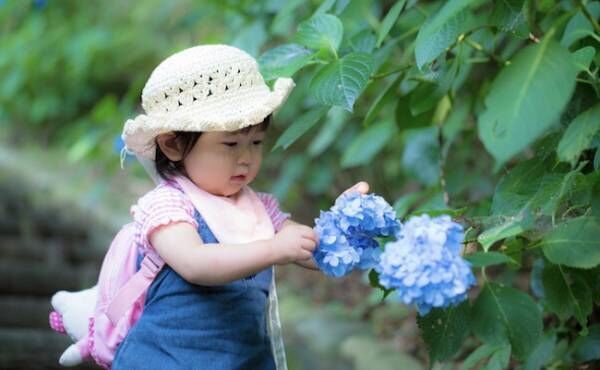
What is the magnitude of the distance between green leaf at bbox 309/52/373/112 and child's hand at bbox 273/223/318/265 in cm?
25

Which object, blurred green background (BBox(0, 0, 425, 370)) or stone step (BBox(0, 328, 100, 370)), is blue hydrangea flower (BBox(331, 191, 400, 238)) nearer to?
blurred green background (BBox(0, 0, 425, 370))

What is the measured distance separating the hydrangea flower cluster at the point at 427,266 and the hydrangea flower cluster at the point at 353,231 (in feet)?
0.74

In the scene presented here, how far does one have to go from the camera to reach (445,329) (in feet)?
5.96

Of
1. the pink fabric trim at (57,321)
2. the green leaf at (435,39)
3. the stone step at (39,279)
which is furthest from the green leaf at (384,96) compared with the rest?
the stone step at (39,279)

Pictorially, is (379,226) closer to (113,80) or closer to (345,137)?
(345,137)

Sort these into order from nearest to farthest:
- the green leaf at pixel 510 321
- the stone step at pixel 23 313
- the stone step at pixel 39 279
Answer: the green leaf at pixel 510 321 < the stone step at pixel 23 313 < the stone step at pixel 39 279

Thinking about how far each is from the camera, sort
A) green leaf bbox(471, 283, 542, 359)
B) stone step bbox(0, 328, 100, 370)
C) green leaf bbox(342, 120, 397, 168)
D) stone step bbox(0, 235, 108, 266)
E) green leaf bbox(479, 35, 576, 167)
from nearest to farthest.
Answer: green leaf bbox(479, 35, 576, 167) < green leaf bbox(471, 283, 542, 359) < green leaf bbox(342, 120, 397, 168) < stone step bbox(0, 328, 100, 370) < stone step bbox(0, 235, 108, 266)

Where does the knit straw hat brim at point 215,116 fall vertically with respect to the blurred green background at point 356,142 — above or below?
above

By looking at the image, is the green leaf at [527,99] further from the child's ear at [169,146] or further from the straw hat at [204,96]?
the child's ear at [169,146]

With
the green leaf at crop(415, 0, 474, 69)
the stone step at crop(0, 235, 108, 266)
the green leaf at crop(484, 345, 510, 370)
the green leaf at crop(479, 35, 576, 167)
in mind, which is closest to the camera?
the green leaf at crop(479, 35, 576, 167)

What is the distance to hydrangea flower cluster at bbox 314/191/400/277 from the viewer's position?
1.73m

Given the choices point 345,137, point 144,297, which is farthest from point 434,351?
point 345,137

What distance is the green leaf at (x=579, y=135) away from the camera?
165cm

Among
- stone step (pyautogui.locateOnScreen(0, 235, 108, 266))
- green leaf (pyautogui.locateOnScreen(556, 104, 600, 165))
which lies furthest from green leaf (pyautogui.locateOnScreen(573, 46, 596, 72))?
stone step (pyautogui.locateOnScreen(0, 235, 108, 266))
